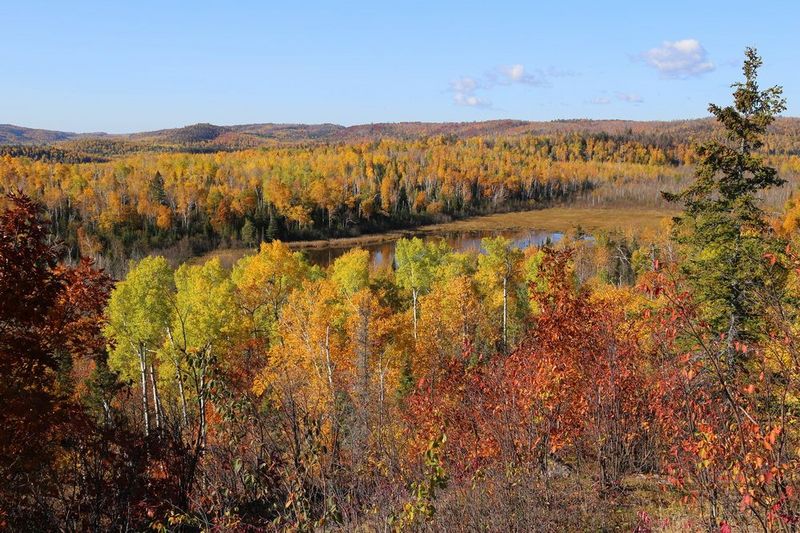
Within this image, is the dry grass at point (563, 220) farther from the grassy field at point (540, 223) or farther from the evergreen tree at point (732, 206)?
the evergreen tree at point (732, 206)

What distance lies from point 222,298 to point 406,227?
9190 cm

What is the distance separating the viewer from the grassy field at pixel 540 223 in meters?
106

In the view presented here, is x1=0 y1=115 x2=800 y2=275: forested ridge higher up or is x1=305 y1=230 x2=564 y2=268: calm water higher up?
x1=0 y1=115 x2=800 y2=275: forested ridge

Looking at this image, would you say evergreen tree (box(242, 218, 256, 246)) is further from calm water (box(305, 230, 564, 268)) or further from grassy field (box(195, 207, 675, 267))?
calm water (box(305, 230, 564, 268))

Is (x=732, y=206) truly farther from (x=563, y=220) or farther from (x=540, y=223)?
(x=563, y=220)

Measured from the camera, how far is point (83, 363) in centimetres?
4403

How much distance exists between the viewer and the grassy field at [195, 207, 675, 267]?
106 metres

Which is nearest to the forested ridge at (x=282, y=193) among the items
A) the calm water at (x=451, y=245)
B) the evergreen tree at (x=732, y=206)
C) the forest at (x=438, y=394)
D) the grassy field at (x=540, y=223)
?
the grassy field at (x=540, y=223)

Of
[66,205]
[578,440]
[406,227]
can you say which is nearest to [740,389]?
[578,440]

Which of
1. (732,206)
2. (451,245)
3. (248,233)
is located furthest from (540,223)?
(732,206)

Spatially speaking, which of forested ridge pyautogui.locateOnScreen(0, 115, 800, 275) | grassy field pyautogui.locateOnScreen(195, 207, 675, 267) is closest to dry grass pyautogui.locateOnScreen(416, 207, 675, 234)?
grassy field pyautogui.locateOnScreen(195, 207, 675, 267)

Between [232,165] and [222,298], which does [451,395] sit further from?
[232,165]

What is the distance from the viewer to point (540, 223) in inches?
5143

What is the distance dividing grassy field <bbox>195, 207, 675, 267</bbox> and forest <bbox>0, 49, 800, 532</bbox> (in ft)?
186
